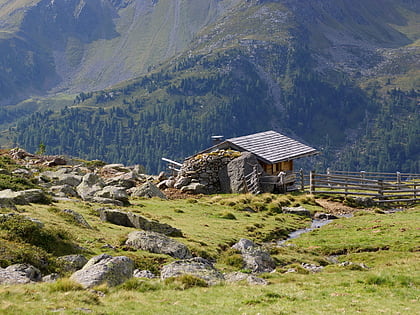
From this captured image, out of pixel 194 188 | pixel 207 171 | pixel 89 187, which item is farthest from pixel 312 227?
pixel 89 187

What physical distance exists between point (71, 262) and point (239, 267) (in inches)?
327

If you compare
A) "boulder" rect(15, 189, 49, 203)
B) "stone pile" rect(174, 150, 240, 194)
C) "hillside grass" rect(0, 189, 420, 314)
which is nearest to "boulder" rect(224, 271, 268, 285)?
"hillside grass" rect(0, 189, 420, 314)

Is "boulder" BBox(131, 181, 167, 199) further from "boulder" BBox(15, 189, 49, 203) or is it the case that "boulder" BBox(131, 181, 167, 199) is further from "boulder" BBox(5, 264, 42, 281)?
"boulder" BBox(5, 264, 42, 281)

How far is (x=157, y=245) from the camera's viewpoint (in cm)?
2300

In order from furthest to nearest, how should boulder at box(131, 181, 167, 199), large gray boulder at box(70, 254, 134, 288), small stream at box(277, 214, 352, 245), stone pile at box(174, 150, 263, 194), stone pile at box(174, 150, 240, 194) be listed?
stone pile at box(174, 150, 240, 194) < stone pile at box(174, 150, 263, 194) < boulder at box(131, 181, 167, 199) < small stream at box(277, 214, 352, 245) < large gray boulder at box(70, 254, 134, 288)

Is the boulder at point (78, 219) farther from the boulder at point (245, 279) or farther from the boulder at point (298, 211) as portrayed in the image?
the boulder at point (298, 211)

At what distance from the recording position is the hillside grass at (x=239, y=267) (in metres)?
13.8

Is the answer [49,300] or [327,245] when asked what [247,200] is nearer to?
[327,245]

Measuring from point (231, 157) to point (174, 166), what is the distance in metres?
16.3

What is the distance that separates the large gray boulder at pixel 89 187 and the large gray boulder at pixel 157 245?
13131 mm

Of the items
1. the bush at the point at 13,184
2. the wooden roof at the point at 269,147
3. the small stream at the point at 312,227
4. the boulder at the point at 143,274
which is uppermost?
the wooden roof at the point at 269,147

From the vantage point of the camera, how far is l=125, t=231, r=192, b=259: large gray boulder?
74.6 feet

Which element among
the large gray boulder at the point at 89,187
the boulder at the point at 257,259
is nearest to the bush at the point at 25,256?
the boulder at the point at 257,259

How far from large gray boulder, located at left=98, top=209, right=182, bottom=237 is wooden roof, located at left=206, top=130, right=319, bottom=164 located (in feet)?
96.0
